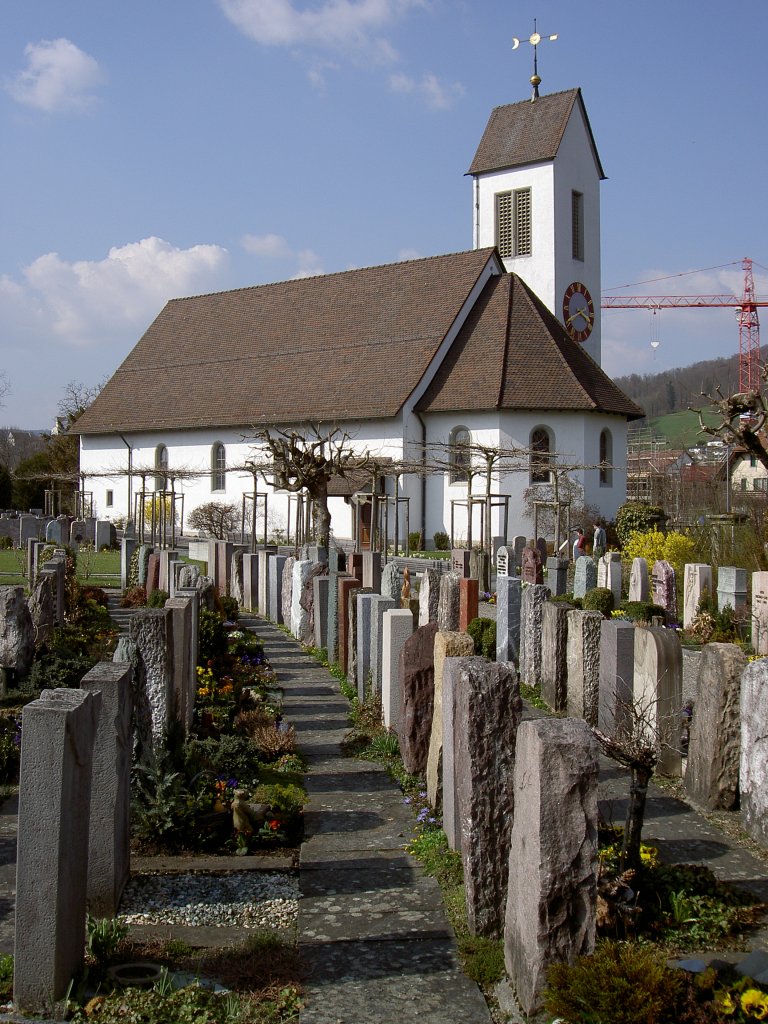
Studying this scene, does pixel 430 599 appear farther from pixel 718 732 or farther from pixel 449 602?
pixel 718 732

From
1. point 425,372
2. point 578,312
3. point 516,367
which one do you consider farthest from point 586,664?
point 578,312

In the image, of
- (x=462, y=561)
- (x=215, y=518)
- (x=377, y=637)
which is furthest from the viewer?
(x=215, y=518)

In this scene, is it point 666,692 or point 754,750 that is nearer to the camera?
point 754,750

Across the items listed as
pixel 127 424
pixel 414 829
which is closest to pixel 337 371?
pixel 127 424

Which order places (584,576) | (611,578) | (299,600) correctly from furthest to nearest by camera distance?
1. (611,578)
2. (584,576)
3. (299,600)

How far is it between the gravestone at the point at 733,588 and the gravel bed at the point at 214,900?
1073 centimetres

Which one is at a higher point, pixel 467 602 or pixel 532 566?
pixel 532 566

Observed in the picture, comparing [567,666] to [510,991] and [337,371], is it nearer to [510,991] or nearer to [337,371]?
[510,991]

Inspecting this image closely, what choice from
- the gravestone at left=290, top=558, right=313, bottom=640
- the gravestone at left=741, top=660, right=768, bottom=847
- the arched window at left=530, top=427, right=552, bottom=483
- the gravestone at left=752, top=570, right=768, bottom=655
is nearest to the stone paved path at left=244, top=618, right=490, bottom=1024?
the gravestone at left=741, top=660, right=768, bottom=847

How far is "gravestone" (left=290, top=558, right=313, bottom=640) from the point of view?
14.6m

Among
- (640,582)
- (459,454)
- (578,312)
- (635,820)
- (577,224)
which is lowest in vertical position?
(635,820)

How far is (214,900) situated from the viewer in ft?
18.1

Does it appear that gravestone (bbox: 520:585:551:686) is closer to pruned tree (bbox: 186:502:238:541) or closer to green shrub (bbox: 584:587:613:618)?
green shrub (bbox: 584:587:613:618)

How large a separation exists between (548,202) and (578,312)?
471cm
